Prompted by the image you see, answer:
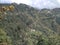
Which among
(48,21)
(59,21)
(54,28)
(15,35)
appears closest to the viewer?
(15,35)

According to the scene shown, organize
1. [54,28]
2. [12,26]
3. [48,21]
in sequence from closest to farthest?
[12,26] → [54,28] → [48,21]

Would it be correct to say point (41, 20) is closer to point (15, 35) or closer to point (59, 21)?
point (59, 21)

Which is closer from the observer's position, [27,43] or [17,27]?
[27,43]

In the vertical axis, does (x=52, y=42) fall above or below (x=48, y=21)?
above

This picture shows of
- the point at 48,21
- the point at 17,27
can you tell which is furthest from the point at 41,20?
the point at 17,27

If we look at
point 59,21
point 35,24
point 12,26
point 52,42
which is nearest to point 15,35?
point 12,26

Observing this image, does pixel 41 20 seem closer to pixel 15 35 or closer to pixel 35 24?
pixel 35 24

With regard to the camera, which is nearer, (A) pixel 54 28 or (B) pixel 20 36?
(B) pixel 20 36

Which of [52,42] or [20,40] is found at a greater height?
[52,42]

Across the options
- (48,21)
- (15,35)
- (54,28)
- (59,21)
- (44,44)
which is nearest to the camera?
(44,44)
